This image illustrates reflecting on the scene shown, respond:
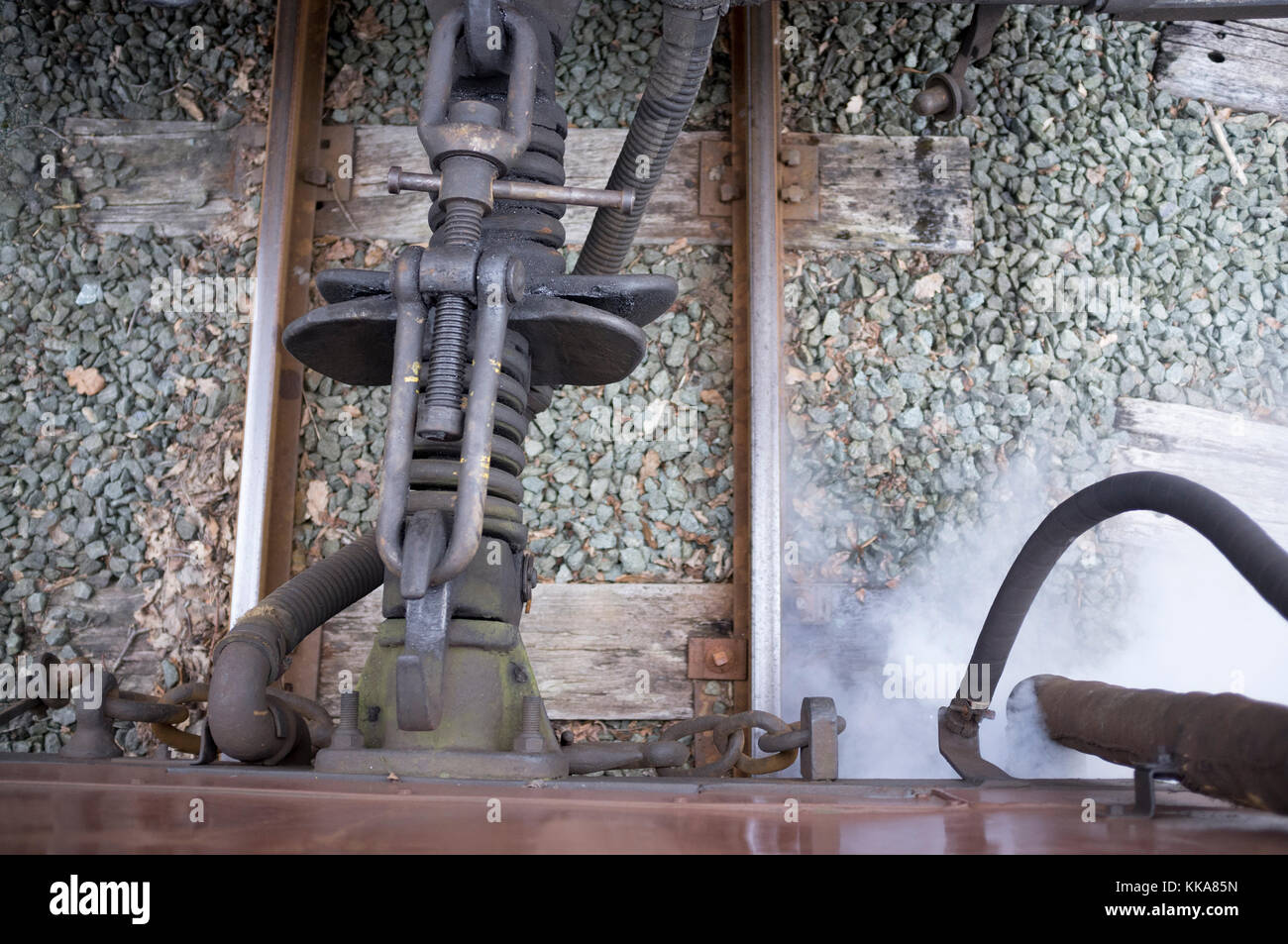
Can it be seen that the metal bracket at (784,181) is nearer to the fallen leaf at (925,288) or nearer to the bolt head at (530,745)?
the fallen leaf at (925,288)

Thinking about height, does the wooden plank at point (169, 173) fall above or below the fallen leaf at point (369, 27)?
below

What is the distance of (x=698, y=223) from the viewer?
3377mm

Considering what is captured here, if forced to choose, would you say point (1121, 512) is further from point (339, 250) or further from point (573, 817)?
point (339, 250)

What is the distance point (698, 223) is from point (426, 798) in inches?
95.5

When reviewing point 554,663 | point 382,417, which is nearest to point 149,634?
point 382,417

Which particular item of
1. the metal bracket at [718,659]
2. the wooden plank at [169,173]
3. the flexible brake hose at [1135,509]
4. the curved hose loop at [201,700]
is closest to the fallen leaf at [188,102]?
the wooden plank at [169,173]

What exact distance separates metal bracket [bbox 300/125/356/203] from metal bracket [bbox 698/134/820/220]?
1.18 m

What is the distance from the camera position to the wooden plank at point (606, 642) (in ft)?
10.2

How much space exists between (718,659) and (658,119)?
1626 mm

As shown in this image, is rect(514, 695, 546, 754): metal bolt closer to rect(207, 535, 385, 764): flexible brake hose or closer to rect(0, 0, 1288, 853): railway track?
rect(0, 0, 1288, 853): railway track

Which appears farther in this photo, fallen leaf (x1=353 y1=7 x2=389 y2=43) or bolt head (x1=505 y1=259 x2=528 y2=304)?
fallen leaf (x1=353 y1=7 x2=389 y2=43)

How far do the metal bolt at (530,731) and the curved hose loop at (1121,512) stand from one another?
0.88 m

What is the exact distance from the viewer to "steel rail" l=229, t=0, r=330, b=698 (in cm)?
304

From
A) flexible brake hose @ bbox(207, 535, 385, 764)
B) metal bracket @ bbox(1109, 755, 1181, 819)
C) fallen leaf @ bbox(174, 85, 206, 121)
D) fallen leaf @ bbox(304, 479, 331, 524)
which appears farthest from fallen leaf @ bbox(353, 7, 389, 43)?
metal bracket @ bbox(1109, 755, 1181, 819)
